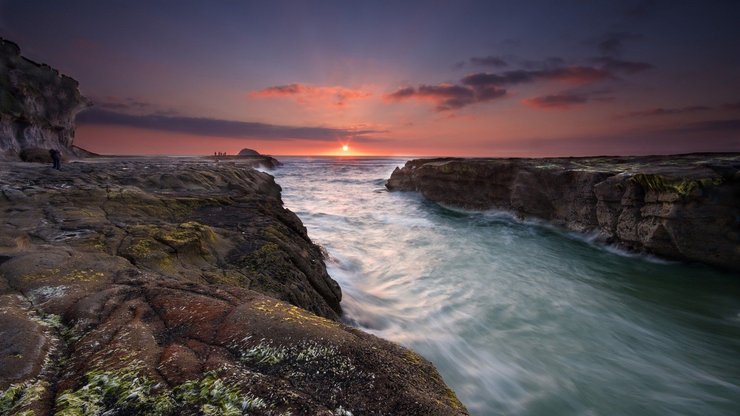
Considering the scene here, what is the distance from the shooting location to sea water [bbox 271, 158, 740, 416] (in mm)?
5648

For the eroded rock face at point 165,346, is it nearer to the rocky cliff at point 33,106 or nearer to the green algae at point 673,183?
the green algae at point 673,183

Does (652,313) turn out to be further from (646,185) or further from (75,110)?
(75,110)

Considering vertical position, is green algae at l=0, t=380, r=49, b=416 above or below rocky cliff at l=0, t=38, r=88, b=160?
below

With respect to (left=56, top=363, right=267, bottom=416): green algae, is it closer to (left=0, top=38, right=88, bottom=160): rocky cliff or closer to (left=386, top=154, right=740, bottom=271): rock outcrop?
(left=386, top=154, right=740, bottom=271): rock outcrop

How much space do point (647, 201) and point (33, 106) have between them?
4796 cm

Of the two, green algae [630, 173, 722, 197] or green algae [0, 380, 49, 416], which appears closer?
green algae [0, 380, 49, 416]

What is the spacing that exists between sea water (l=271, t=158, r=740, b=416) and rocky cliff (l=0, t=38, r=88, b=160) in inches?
1281

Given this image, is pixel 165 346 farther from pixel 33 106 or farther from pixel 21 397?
pixel 33 106

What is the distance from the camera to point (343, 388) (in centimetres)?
212

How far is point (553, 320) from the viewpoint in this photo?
25.7 ft

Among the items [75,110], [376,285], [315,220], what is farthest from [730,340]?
[75,110]

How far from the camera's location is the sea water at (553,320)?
5.65 meters

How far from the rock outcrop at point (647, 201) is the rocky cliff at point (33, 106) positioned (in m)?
36.9

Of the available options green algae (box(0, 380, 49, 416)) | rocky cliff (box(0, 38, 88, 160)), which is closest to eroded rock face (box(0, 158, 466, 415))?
green algae (box(0, 380, 49, 416))
